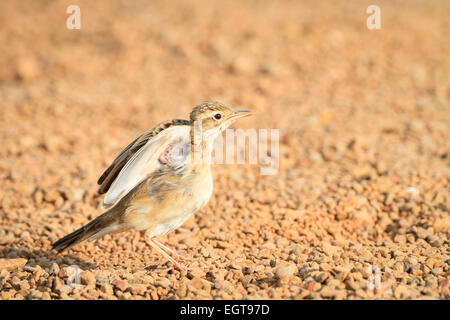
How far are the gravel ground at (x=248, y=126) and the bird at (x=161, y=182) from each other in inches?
17.4

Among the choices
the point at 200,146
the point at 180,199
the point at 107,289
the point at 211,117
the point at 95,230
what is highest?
the point at 211,117

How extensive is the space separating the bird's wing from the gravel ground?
30.9 inches

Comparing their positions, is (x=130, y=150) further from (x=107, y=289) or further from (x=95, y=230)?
(x=107, y=289)

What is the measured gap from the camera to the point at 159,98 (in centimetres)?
984

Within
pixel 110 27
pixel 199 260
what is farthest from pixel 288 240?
pixel 110 27

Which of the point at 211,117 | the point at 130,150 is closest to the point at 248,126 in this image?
the point at 211,117

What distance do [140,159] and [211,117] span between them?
853 millimetres

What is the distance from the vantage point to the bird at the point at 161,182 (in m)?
4.38

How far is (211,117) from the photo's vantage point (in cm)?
468

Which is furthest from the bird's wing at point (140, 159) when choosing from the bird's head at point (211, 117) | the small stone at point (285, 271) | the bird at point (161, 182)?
the small stone at point (285, 271)

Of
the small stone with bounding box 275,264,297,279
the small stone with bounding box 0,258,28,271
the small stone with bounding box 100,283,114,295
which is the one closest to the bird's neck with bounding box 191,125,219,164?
the small stone with bounding box 275,264,297,279

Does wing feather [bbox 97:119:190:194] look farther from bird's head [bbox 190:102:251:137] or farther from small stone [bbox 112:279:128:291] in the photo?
small stone [bbox 112:279:128:291]

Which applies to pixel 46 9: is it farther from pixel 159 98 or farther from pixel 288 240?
pixel 288 240

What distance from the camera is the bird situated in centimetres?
438
